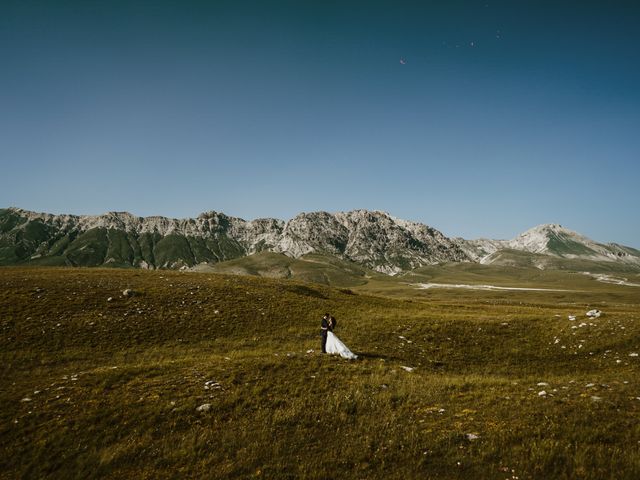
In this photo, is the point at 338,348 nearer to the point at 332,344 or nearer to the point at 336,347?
the point at 336,347

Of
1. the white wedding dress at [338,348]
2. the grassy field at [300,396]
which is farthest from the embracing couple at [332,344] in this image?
the grassy field at [300,396]

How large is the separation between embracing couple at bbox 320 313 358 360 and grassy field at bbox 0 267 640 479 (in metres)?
1.27

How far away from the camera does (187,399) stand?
15.4 m

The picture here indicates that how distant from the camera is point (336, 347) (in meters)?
23.5

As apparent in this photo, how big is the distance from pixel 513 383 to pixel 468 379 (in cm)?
230

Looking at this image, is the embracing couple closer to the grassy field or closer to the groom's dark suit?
the groom's dark suit

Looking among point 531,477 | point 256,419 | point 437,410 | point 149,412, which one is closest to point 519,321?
point 437,410

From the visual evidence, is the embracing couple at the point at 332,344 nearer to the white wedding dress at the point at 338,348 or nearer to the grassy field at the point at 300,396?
the white wedding dress at the point at 338,348

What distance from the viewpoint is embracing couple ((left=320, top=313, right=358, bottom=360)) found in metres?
22.9

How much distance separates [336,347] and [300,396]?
7.47m

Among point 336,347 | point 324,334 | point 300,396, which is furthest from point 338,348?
point 300,396

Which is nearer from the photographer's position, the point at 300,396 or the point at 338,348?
the point at 300,396

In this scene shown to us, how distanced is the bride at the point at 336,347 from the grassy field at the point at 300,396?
1195 mm

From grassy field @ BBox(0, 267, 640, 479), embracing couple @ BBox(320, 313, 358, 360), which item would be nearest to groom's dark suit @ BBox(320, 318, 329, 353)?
embracing couple @ BBox(320, 313, 358, 360)
